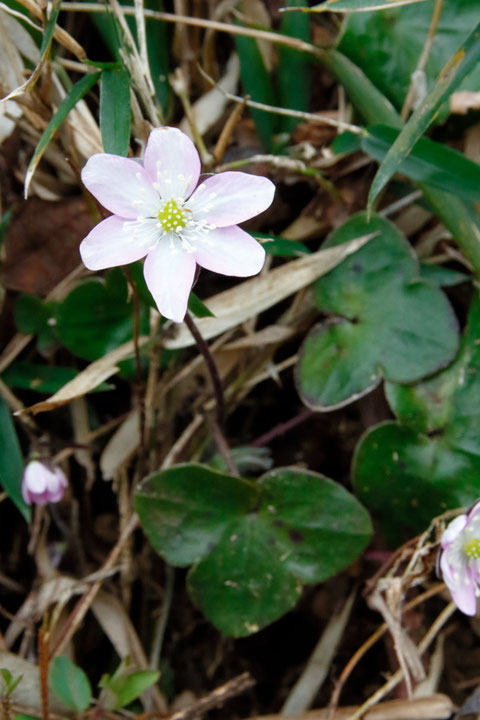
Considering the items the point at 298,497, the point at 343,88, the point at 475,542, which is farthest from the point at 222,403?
the point at 343,88

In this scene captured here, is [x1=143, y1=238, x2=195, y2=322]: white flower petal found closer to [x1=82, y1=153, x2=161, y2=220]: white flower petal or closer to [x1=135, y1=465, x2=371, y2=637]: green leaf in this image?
[x1=82, y1=153, x2=161, y2=220]: white flower petal

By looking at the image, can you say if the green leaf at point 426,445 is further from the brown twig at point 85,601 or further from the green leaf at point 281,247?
the brown twig at point 85,601

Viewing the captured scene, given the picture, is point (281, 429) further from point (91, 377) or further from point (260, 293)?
point (91, 377)

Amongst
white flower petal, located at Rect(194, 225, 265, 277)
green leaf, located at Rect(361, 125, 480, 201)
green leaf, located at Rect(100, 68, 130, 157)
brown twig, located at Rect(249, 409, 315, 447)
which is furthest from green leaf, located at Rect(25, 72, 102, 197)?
brown twig, located at Rect(249, 409, 315, 447)

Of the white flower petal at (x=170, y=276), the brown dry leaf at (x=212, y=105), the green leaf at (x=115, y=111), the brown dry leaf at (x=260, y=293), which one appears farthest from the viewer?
the brown dry leaf at (x=212, y=105)

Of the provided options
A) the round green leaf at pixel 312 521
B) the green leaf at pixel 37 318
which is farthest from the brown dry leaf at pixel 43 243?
the round green leaf at pixel 312 521

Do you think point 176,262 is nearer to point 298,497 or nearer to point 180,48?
point 298,497
